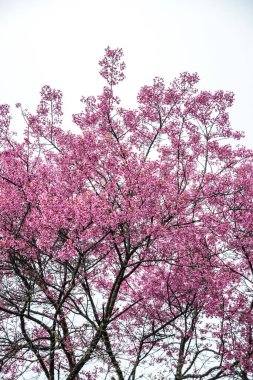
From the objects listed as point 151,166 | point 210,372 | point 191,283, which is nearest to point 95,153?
point 151,166

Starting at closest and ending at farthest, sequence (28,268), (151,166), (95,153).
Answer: (28,268)
(95,153)
(151,166)

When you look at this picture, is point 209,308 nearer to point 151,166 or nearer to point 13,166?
point 151,166

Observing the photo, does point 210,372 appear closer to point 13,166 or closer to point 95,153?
point 95,153

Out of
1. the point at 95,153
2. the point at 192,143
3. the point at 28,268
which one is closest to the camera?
the point at 28,268

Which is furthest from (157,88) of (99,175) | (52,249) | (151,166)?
(52,249)

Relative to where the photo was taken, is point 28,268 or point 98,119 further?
point 98,119

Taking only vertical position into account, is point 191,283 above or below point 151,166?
below

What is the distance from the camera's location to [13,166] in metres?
9.69

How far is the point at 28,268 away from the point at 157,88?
7.20 m

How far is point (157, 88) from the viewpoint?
1107 cm

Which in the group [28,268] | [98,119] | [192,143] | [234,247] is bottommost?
[28,268]

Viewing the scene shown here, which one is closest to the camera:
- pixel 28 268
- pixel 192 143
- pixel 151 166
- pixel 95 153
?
pixel 28 268

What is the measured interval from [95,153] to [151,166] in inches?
71.4

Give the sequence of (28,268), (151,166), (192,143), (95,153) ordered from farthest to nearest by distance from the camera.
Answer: (192,143) < (151,166) < (95,153) < (28,268)
